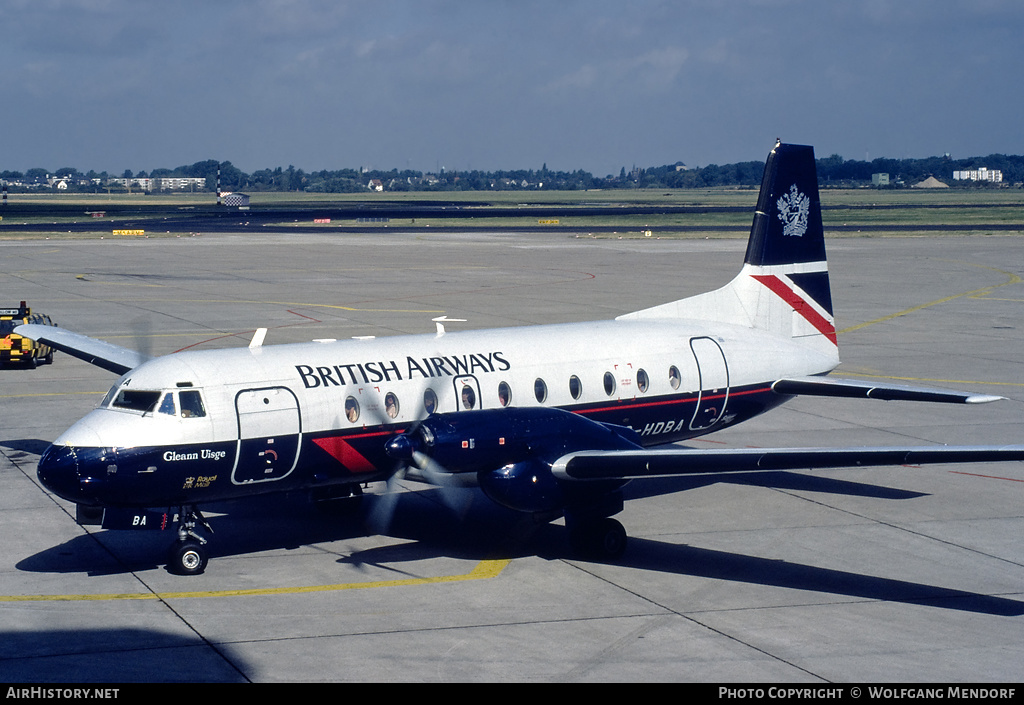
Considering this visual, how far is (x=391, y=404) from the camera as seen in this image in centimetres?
1692

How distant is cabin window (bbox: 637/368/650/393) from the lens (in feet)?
63.2

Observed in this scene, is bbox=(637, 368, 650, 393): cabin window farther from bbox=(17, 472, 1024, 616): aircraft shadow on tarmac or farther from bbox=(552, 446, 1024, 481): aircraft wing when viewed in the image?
bbox=(552, 446, 1024, 481): aircraft wing

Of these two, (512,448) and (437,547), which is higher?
(512,448)

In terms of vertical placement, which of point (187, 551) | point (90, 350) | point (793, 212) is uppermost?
point (793, 212)

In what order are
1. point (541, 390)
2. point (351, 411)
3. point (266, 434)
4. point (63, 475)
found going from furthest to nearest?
point (541, 390), point (351, 411), point (266, 434), point (63, 475)

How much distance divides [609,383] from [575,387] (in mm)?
694

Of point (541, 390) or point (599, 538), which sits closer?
point (599, 538)

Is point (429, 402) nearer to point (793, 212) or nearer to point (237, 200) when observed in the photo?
point (793, 212)

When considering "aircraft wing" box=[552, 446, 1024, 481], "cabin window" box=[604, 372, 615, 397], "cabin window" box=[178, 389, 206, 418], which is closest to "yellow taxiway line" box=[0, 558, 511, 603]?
"aircraft wing" box=[552, 446, 1024, 481]

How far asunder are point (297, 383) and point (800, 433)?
1311 cm

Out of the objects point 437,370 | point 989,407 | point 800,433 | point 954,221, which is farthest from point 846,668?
point 954,221

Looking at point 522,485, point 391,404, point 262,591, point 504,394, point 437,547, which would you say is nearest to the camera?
point 262,591

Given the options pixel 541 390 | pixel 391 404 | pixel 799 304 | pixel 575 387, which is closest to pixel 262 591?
pixel 391 404

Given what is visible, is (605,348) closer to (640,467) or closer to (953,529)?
(640,467)
